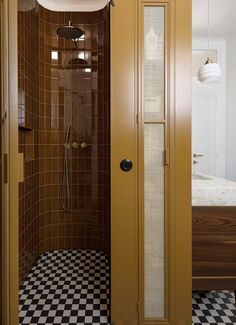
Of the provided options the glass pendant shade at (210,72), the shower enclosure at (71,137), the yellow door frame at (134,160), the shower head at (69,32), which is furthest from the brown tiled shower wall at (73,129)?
the yellow door frame at (134,160)

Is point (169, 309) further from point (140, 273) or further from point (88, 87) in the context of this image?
point (88, 87)

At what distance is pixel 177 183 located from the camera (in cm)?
150

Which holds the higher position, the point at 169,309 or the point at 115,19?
the point at 115,19

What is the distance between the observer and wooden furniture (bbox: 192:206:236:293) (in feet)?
5.30

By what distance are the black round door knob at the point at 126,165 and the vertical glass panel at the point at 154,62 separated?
271mm

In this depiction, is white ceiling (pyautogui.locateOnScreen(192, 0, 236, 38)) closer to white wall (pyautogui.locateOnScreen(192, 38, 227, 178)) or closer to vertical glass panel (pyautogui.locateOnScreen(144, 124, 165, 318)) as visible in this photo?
white wall (pyautogui.locateOnScreen(192, 38, 227, 178))

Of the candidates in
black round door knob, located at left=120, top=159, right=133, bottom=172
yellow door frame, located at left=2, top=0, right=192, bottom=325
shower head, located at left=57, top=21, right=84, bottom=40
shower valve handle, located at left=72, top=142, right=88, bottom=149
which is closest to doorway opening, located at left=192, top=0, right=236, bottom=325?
yellow door frame, located at left=2, top=0, right=192, bottom=325

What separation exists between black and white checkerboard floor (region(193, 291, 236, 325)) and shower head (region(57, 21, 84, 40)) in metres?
2.52

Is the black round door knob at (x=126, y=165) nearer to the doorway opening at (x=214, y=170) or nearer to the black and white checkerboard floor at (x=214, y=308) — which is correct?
the doorway opening at (x=214, y=170)

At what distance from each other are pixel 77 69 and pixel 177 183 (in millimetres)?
1880

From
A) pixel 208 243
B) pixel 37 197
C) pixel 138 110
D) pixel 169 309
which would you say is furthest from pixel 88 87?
pixel 169 309

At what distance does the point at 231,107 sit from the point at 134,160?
8.27 feet

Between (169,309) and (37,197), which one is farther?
(37,197)

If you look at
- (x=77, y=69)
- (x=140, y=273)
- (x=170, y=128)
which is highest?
(x=77, y=69)
